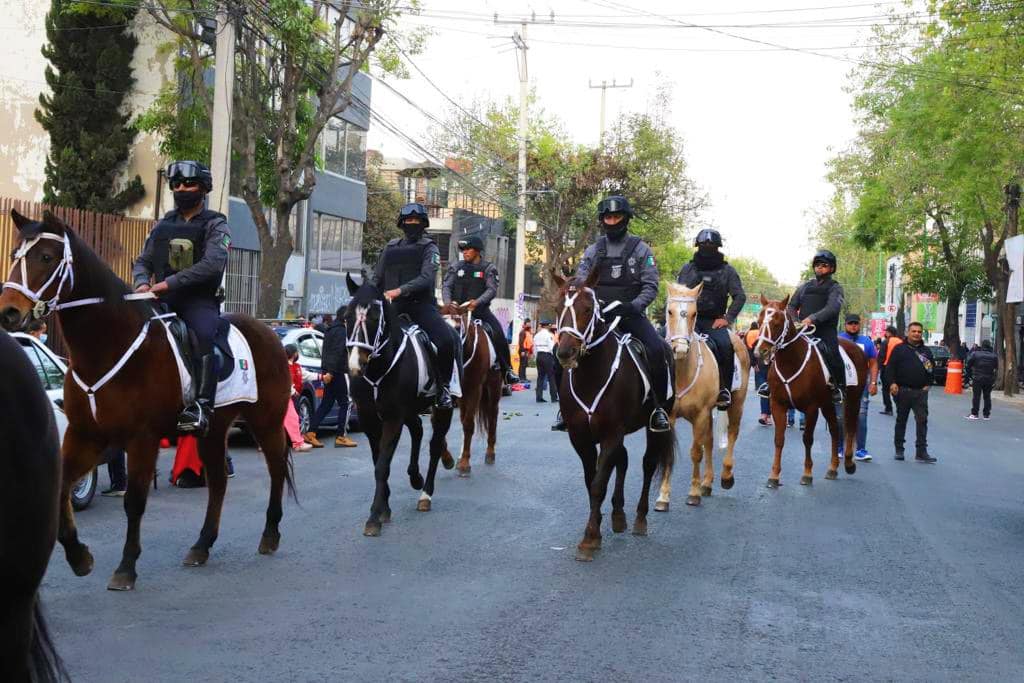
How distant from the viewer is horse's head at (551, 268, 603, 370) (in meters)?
8.66

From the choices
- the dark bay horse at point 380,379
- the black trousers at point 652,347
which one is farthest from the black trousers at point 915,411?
the dark bay horse at point 380,379

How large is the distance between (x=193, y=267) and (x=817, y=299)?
874 centimetres

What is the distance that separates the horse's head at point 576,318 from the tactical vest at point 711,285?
3424 mm

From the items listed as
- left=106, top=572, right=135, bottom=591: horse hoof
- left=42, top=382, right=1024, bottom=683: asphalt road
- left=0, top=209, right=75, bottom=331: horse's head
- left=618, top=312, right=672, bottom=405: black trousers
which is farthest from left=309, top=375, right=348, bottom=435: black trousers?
left=0, top=209, right=75, bottom=331: horse's head

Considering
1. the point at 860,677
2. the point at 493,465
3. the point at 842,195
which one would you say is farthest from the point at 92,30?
the point at 842,195

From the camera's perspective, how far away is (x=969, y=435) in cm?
2291

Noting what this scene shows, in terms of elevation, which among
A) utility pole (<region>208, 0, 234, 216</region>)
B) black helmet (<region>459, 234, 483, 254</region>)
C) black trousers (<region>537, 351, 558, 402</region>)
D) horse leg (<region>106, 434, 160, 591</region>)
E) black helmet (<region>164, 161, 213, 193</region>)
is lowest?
black trousers (<region>537, 351, 558, 402</region>)

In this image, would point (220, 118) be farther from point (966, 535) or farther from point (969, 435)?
point (969, 435)

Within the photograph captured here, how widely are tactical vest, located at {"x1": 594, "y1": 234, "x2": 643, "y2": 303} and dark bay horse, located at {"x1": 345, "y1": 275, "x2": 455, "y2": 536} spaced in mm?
1814

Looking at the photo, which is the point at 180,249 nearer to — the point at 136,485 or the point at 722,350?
the point at 136,485

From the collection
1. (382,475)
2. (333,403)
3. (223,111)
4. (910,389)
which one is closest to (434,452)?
(382,475)

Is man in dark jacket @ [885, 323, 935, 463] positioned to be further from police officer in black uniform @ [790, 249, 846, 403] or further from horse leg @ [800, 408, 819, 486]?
horse leg @ [800, 408, 819, 486]

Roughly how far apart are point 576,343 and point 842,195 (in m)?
49.8

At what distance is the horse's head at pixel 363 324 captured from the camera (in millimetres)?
9461
